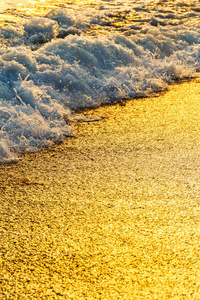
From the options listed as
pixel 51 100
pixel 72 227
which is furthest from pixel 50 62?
pixel 72 227

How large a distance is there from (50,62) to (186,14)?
15.4 ft

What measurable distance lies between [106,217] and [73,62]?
2.94 metres

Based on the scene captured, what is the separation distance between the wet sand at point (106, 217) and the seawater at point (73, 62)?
1.23 ft

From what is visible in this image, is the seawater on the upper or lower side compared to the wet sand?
upper

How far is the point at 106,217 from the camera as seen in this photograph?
203 cm

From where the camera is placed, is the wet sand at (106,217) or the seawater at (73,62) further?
the seawater at (73,62)

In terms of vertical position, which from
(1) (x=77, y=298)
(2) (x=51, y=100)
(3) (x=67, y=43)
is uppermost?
(3) (x=67, y=43)

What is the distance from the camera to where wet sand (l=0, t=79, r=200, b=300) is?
5.24 ft

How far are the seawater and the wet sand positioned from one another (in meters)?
0.37

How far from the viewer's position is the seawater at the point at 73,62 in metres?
3.21

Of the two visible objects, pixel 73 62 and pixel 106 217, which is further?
pixel 73 62

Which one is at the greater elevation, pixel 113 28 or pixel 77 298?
pixel 113 28

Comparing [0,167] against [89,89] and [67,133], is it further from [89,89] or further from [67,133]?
[89,89]

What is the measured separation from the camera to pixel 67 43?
4.80 meters
